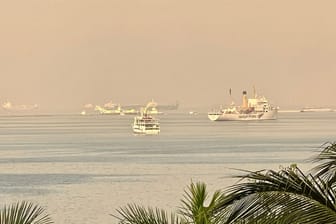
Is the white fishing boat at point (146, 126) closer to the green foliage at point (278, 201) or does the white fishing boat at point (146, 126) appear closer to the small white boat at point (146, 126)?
the small white boat at point (146, 126)

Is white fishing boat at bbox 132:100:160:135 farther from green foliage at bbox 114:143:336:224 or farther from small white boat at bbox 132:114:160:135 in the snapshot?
green foliage at bbox 114:143:336:224

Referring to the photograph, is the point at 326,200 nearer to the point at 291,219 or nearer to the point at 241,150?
the point at 291,219

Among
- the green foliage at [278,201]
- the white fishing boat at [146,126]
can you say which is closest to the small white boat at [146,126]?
the white fishing boat at [146,126]

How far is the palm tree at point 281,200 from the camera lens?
448 cm

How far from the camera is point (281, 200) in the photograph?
179 inches

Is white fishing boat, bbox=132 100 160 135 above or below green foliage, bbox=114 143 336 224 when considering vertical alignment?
above

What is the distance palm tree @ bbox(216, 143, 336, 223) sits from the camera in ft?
14.7

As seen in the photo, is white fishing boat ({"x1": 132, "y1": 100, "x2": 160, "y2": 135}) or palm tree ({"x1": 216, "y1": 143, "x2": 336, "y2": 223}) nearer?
palm tree ({"x1": 216, "y1": 143, "x2": 336, "y2": 223})

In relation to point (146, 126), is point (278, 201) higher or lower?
lower

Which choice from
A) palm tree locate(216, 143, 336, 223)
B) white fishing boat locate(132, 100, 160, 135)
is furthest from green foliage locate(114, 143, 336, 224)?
white fishing boat locate(132, 100, 160, 135)

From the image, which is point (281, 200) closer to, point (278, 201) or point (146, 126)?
point (278, 201)

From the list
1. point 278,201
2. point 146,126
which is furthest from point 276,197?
point 146,126

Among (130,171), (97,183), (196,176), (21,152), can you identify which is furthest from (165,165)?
(21,152)

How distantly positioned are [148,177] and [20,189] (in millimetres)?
10128
